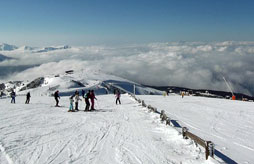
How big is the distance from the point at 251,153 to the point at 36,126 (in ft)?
41.3

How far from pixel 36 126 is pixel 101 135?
495 centimetres

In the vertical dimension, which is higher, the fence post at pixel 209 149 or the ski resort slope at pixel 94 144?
the fence post at pixel 209 149

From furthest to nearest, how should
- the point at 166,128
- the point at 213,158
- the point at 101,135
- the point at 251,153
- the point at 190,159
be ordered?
the point at 166,128 → the point at 101,135 → the point at 251,153 → the point at 190,159 → the point at 213,158

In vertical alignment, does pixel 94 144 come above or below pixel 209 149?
below

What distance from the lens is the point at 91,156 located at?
7.98m

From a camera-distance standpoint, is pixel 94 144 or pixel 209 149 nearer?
pixel 209 149

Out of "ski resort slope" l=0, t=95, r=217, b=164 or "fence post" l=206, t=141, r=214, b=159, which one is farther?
"ski resort slope" l=0, t=95, r=217, b=164

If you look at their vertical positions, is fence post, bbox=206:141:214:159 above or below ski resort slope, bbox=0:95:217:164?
above

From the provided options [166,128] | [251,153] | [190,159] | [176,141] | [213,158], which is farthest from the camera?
[166,128]

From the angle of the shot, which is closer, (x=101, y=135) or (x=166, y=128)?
(x=101, y=135)

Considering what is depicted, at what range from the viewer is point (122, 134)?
11492 mm

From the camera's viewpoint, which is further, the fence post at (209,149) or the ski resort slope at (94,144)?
the ski resort slope at (94,144)

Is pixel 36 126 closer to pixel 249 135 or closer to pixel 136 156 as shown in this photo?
pixel 136 156

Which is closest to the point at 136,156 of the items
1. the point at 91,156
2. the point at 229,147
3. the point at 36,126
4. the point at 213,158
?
the point at 91,156
